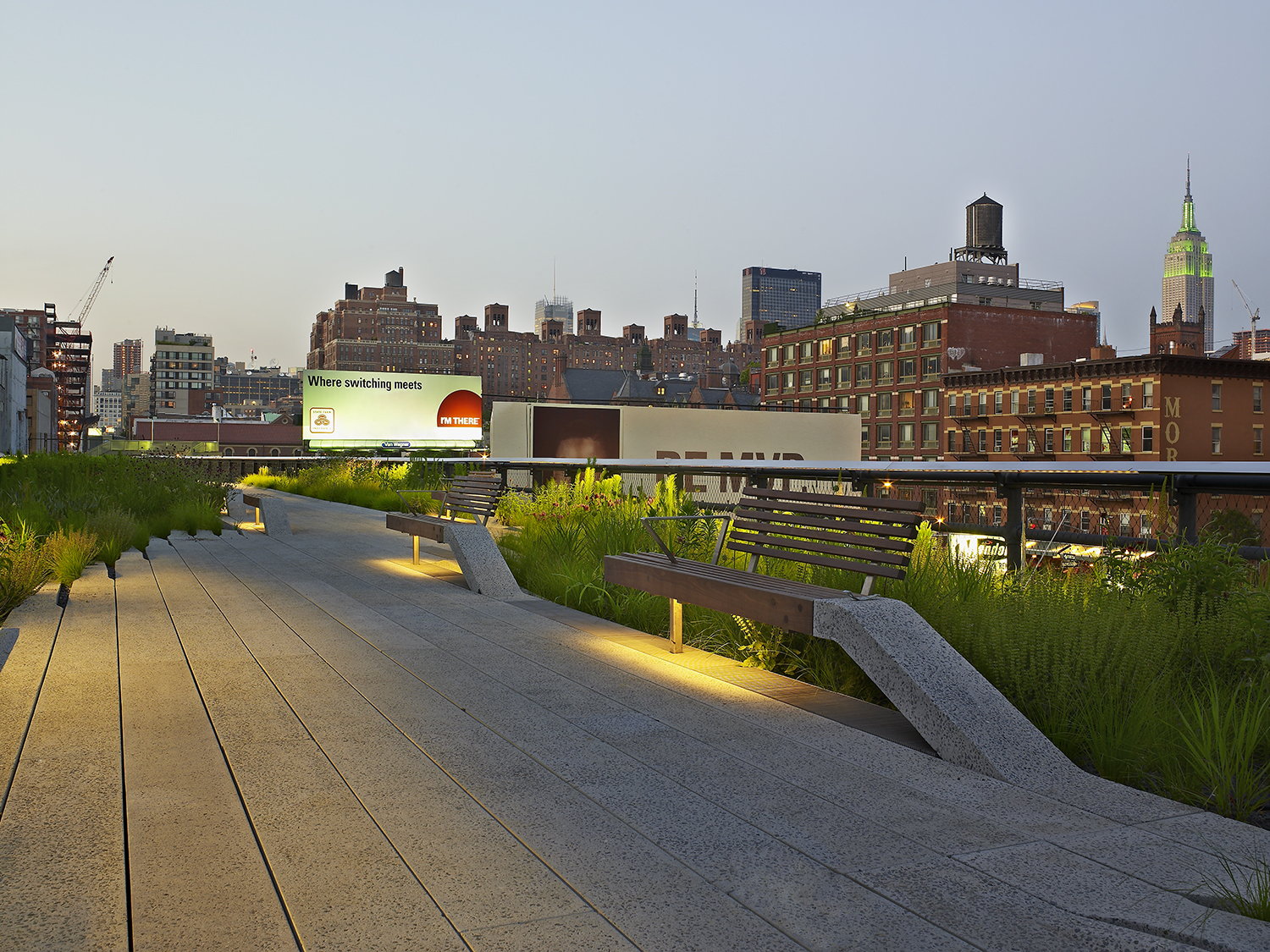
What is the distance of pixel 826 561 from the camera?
18.2ft

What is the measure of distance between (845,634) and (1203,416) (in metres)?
77.7

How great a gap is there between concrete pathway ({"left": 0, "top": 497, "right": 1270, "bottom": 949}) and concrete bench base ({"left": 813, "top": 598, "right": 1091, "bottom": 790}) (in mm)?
134

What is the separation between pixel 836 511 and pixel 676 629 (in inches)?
47.7

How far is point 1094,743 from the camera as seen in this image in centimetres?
411

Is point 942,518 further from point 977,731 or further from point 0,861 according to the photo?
point 0,861

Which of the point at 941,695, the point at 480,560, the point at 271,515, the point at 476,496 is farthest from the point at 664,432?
the point at 941,695

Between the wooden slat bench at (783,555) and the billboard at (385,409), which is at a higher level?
→ the billboard at (385,409)

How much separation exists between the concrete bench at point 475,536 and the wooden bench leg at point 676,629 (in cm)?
262

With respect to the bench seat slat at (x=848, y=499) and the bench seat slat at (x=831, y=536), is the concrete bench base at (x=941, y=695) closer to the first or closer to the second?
the bench seat slat at (x=831, y=536)

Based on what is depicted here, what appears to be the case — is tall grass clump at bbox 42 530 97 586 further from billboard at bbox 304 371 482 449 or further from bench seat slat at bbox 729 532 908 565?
billboard at bbox 304 371 482 449

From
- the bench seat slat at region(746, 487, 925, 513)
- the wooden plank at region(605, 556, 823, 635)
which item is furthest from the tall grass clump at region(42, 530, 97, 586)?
the bench seat slat at region(746, 487, 925, 513)

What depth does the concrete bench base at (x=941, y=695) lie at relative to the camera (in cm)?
401

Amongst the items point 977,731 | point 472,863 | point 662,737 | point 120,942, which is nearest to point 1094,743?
point 977,731

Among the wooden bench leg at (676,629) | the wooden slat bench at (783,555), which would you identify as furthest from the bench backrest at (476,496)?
the wooden bench leg at (676,629)
